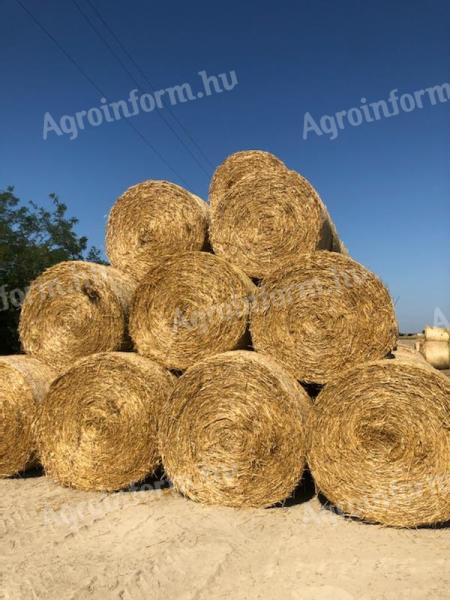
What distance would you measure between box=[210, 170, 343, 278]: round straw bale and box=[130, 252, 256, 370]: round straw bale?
0.95 feet

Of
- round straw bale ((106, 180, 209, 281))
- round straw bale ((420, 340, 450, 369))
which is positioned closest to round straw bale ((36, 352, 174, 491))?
round straw bale ((106, 180, 209, 281))

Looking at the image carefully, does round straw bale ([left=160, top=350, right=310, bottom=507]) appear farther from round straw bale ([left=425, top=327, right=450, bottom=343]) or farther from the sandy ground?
round straw bale ([left=425, top=327, right=450, bottom=343])

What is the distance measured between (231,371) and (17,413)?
2.05 m

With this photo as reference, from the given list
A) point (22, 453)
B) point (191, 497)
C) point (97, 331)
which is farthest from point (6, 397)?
point (191, 497)

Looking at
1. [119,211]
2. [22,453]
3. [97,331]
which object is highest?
[119,211]

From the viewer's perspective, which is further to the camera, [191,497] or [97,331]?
[97,331]

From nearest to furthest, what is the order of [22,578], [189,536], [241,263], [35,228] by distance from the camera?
1. [22,578]
2. [189,536]
3. [241,263]
4. [35,228]

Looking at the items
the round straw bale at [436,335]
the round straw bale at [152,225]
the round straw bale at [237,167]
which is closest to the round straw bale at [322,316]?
the round straw bale at [152,225]

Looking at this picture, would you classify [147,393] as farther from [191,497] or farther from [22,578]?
[22,578]

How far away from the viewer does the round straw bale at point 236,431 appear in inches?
156

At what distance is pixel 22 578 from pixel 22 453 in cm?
210

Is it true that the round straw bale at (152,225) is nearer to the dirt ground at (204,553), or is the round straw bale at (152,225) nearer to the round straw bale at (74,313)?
the round straw bale at (74,313)

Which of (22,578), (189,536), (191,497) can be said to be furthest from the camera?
(191,497)

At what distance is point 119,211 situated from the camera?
18.1ft
